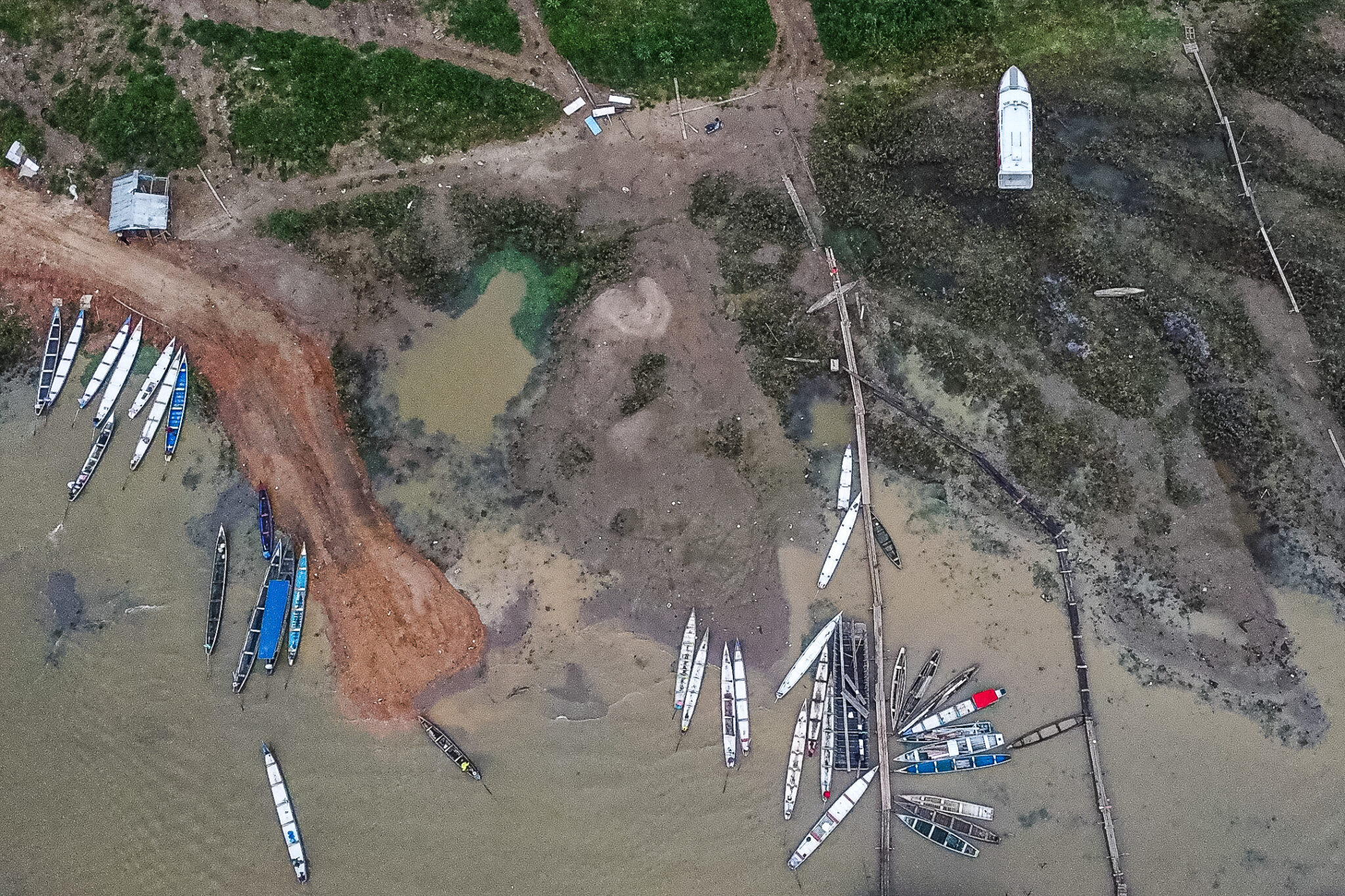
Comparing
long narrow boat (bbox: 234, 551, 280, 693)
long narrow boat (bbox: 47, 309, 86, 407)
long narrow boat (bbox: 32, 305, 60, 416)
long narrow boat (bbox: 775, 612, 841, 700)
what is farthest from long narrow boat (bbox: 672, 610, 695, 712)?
long narrow boat (bbox: 32, 305, 60, 416)

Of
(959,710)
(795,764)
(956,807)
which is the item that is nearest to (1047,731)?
(959,710)

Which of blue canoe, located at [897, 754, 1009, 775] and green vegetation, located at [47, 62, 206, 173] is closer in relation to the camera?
blue canoe, located at [897, 754, 1009, 775]

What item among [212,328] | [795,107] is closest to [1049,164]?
[795,107]

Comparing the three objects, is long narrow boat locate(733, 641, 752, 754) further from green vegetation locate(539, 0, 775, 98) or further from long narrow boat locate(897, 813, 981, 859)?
green vegetation locate(539, 0, 775, 98)

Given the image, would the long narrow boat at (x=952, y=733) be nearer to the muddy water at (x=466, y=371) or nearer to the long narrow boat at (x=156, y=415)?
the muddy water at (x=466, y=371)

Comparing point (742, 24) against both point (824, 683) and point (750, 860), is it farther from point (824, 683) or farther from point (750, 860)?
point (750, 860)

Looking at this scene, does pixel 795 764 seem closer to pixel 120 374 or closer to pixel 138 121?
pixel 120 374
